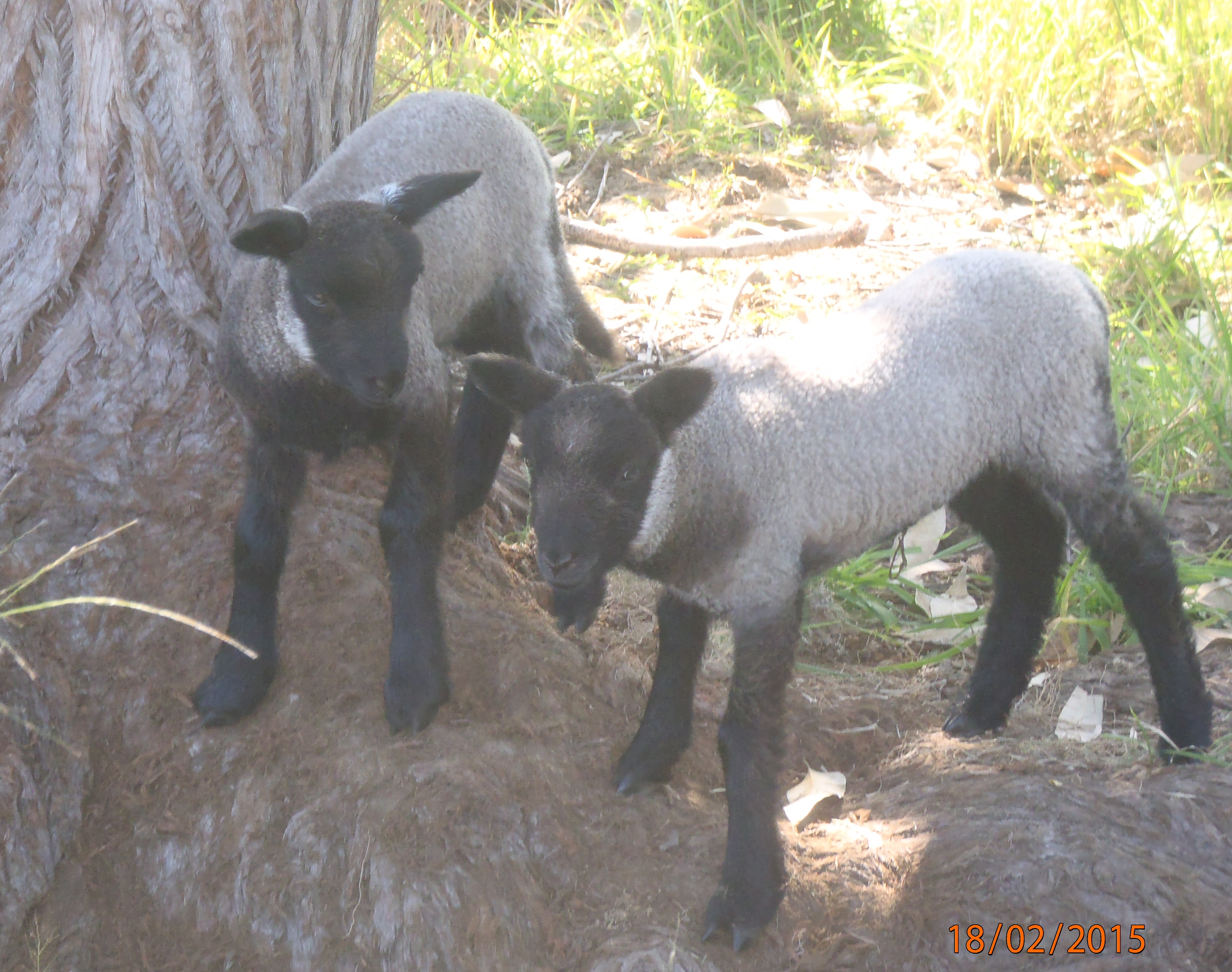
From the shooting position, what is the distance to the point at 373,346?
3.37 meters

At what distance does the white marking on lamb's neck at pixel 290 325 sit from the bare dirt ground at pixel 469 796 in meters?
0.71

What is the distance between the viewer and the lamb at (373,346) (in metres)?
3.43

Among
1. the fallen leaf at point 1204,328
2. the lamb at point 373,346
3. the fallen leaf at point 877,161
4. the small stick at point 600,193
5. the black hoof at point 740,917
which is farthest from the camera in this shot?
the fallen leaf at point 877,161

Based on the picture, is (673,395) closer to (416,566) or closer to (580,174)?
(416,566)

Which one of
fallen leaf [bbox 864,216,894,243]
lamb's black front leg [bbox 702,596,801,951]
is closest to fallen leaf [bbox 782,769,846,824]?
lamb's black front leg [bbox 702,596,801,951]

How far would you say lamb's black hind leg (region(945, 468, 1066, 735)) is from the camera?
13.4ft

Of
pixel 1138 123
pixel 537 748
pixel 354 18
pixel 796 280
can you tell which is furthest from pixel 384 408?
pixel 1138 123

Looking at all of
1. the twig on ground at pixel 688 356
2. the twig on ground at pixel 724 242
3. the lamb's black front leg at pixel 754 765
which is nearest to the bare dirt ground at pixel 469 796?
the lamb's black front leg at pixel 754 765

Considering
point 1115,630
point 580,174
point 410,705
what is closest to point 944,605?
point 1115,630

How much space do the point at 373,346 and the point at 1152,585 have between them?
264 cm

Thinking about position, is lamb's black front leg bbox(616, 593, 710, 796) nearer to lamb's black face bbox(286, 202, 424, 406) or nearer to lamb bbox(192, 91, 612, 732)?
lamb bbox(192, 91, 612, 732)

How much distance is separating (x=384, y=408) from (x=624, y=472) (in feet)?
3.50

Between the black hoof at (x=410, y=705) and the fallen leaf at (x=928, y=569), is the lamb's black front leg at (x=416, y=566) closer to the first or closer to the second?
the black hoof at (x=410, y=705)

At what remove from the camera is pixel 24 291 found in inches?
155
